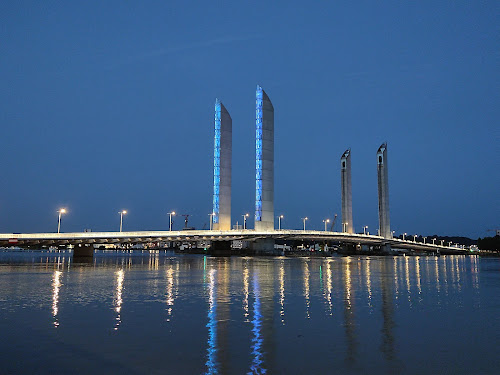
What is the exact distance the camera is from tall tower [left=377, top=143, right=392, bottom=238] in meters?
172

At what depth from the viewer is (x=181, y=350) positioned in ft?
41.7

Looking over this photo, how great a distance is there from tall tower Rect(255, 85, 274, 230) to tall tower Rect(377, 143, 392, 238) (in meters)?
66.1

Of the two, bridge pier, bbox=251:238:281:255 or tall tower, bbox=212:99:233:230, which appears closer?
tall tower, bbox=212:99:233:230

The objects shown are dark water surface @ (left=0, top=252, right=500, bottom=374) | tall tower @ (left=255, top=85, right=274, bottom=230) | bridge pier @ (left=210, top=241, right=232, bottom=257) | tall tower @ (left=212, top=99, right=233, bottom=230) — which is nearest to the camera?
dark water surface @ (left=0, top=252, right=500, bottom=374)

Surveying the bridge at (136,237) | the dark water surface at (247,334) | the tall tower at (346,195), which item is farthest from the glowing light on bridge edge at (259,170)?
the dark water surface at (247,334)

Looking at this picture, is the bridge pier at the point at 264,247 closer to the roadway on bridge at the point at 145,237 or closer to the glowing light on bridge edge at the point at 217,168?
the roadway on bridge at the point at 145,237

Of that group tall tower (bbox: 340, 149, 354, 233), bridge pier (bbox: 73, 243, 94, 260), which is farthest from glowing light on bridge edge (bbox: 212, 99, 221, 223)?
tall tower (bbox: 340, 149, 354, 233)

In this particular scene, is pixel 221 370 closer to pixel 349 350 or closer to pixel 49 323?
pixel 349 350

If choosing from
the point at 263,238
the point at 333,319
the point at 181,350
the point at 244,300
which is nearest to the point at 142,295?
the point at 244,300

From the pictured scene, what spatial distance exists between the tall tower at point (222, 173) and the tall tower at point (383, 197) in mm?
72866

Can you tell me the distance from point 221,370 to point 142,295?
16546mm

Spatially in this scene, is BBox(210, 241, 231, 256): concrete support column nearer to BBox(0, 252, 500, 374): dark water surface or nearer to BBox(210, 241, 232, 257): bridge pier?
BBox(210, 241, 232, 257): bridge pier

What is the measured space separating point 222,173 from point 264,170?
1065 cm

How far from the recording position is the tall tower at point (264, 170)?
391 ft
